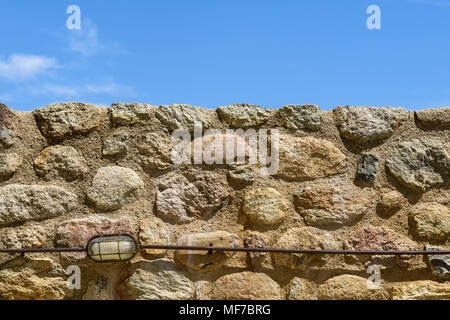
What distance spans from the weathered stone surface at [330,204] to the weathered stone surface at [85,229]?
77cm

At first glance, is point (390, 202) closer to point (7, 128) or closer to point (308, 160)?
point (308, 160)

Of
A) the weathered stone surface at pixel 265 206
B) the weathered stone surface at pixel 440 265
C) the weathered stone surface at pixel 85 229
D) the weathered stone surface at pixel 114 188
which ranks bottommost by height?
the weathered stone surface at pixel 440 265

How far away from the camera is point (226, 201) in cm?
242

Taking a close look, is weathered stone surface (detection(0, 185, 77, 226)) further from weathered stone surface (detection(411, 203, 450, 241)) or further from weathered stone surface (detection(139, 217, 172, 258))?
weathered stone surface (detection(411, 203, 450, 241))

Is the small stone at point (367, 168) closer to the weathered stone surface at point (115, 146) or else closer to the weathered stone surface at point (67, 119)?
the weathered stone surface at point (115, 146)

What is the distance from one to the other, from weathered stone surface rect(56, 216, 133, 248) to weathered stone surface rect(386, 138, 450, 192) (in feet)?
3.97

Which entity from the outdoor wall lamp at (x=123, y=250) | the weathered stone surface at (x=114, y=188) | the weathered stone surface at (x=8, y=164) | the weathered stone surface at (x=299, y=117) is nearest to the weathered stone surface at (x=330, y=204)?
the outdoor wall lamp at (x=123, y=250)

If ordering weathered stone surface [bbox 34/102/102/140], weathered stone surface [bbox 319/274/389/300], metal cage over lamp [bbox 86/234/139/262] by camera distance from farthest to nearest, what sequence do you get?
weathered stone surface [bbox 34/102/102/140] < weathered stone surface [bbox 319/274/389/300] < metal cage over lamp [bbox 86/234/139/262]

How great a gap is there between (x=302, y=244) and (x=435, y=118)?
0.86 metres

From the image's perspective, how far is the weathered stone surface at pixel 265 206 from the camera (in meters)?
2.38

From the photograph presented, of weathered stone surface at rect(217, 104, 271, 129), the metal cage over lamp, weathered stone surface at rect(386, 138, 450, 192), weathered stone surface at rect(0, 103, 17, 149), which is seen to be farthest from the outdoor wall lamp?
weathered stone surface at rect(217, 104, 271, 129)

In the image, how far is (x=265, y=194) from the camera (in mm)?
2404

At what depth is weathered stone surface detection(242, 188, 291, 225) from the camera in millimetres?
2381

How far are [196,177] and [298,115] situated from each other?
1.80 ft
